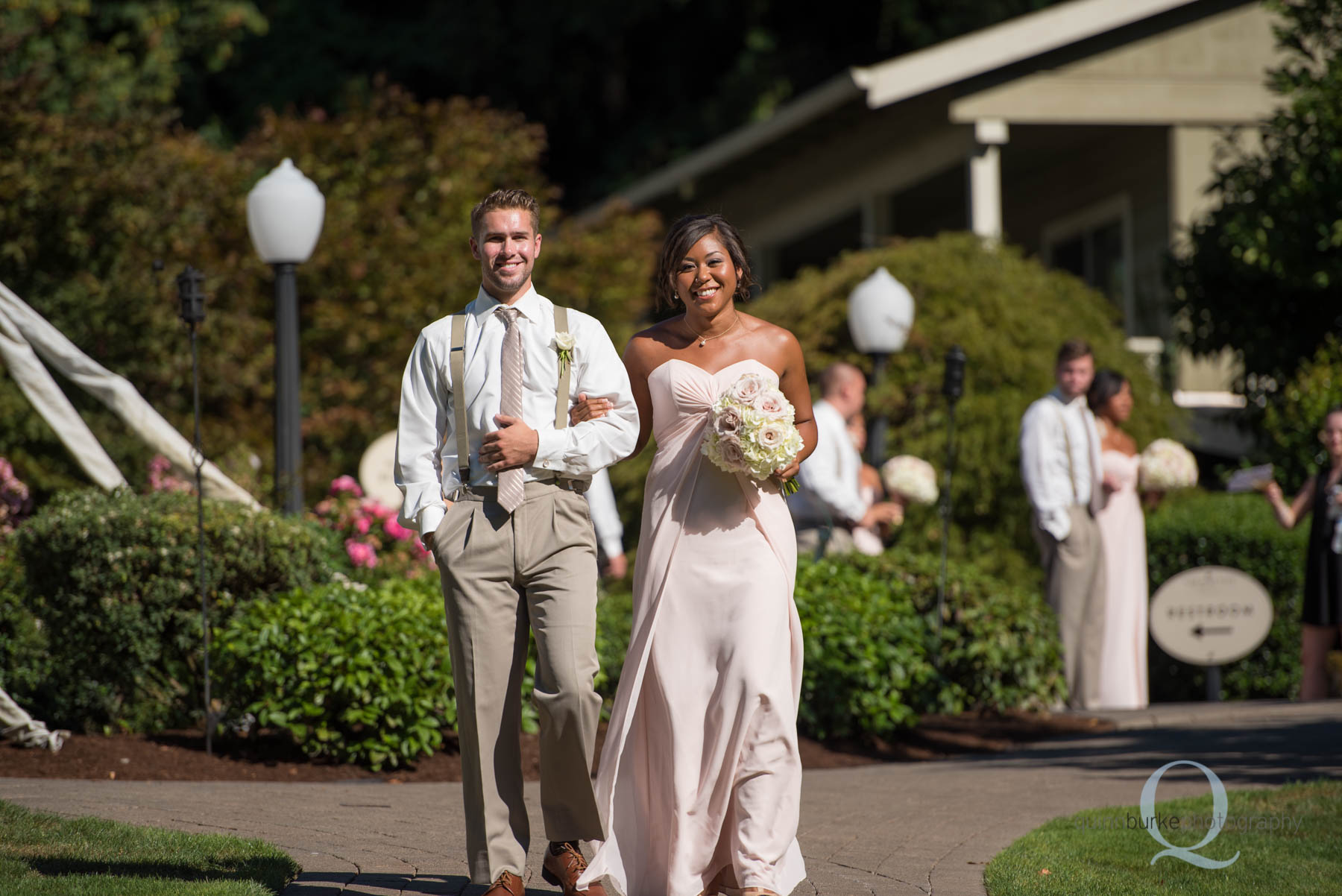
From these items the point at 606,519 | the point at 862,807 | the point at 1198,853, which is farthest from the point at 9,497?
the point at 1198,853

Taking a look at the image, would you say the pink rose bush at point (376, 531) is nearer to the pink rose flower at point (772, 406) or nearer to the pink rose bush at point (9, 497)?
the pink rose bush at point (9, 497)

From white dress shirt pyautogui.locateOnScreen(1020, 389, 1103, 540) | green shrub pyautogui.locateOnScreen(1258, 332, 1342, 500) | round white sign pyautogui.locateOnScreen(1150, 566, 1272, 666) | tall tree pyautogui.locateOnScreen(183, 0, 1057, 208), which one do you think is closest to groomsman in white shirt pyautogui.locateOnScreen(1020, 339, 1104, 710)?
white dress shirt pyautogui.locateOnScreen(1020, 389, 1103, 540)

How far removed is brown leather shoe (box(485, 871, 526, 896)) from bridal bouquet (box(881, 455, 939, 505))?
22.1 ft

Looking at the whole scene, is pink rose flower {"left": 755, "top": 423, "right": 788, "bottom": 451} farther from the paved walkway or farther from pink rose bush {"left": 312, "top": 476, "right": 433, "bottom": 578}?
pink rose bush {"left": 312, "top": 476, "right": 433, "bottom": 578}

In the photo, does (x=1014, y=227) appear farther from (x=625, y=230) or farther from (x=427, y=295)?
(x=427, y=295)

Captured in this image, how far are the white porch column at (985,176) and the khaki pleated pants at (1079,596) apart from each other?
6814 millimetres

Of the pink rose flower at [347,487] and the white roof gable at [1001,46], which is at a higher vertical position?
the white roof gable at [1001,46]

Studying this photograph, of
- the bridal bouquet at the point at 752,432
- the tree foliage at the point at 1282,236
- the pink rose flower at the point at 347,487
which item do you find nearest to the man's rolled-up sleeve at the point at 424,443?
the bridal bouquet at the point at 752,432

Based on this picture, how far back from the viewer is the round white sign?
1075 centimetres

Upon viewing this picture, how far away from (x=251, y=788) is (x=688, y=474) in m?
2.93

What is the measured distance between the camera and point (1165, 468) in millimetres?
10336

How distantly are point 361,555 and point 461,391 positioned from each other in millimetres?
4370

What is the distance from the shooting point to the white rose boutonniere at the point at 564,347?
193 inches

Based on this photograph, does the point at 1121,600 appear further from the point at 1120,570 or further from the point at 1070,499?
the point at 1070,499
